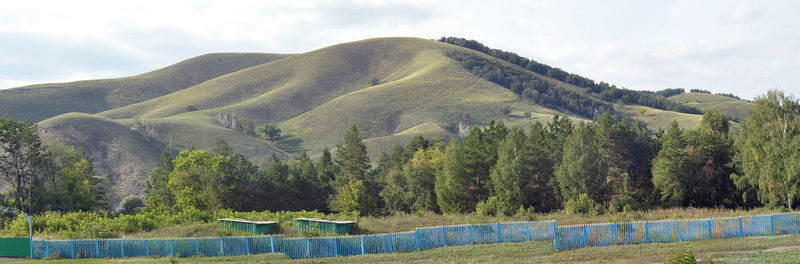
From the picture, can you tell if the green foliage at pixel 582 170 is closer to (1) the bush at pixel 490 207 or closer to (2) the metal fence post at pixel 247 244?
(1) the bush at pixel 490 207

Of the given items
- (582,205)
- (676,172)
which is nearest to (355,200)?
(582,205)

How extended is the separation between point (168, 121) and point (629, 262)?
6495 inches

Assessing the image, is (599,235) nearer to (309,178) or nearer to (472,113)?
(309,178)

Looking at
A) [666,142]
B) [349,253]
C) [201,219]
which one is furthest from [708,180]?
[201,219]

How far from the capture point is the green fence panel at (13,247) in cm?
4369

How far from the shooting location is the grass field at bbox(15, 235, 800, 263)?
98.7 ft

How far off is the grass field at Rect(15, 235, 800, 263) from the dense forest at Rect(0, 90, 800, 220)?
2599 cm

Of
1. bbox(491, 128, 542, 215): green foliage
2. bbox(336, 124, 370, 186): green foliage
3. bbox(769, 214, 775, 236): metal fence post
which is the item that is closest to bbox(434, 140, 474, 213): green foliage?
bbox(491, 128, 542, 215): green foliage

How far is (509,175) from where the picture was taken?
6756 centimetres

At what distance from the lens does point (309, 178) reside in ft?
313

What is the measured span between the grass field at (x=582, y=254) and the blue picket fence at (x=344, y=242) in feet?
3.07

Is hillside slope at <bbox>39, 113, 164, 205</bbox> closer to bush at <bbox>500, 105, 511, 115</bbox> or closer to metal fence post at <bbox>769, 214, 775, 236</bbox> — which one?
bush at <bbox>500, 105, 511, 115</bbox>

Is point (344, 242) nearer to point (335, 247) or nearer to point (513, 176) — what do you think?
point (335, 247)

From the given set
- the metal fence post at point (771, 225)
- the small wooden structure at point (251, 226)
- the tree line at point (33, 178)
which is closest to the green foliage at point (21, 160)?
the tree line at point (33, 178)
